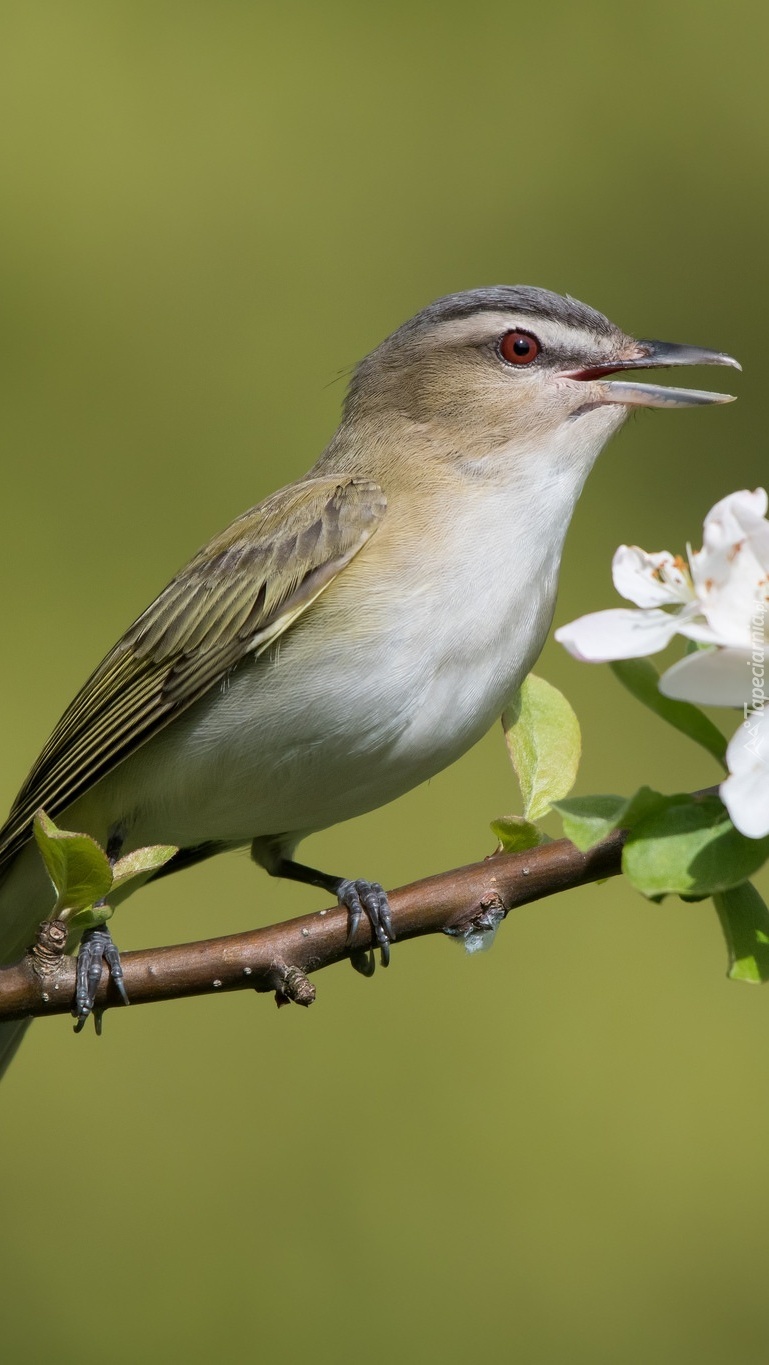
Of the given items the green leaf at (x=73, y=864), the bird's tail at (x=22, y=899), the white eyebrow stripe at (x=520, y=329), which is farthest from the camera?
the bird's tail at (x=22, y=899)

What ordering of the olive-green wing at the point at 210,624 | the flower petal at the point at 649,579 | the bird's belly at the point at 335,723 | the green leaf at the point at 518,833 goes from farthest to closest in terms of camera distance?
the olive-green wing at the point at 210,624
the bird's belly at the point at 335,723
the green leaf at the point at 518,833
the flower petal at the point at 649,579

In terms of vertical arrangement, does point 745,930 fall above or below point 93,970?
below

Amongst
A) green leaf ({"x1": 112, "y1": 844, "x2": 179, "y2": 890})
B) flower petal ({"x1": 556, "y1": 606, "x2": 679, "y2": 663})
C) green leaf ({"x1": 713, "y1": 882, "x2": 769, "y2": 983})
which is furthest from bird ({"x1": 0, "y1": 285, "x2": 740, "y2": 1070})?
flower petal ({"x1": 556, "y1": 606, "x2": 679, "y2": 663})

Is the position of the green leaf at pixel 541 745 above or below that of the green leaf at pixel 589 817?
above

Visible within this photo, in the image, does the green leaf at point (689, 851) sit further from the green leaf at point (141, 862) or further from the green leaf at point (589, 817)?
the green leaf at point (141, 862)

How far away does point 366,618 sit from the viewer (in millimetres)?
1768

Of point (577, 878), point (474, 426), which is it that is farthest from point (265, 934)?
point (474, 426)

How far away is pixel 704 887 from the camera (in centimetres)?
86

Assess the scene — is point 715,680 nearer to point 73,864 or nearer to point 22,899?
point 73,864

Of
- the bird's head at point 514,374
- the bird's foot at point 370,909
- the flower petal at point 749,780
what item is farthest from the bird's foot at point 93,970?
the bird's head at point 514,374

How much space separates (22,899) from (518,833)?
1125mm

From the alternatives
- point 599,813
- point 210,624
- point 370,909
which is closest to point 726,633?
point 599,813

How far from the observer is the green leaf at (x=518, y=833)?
124cm

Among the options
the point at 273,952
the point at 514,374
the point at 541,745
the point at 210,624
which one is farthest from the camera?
the point at 514,374
